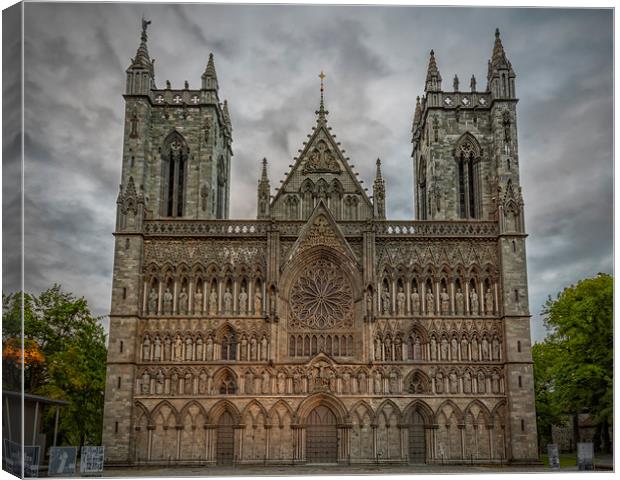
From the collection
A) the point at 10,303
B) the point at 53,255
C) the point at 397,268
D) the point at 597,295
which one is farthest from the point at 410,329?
the point at 10,303

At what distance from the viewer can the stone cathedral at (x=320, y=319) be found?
4025cm

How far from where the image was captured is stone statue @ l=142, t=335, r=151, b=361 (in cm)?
4134

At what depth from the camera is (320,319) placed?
42438 millimetres

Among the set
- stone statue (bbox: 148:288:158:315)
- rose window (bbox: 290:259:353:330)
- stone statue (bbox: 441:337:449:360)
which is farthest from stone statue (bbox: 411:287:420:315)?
stone statue (bbox: 148:288:158:315)

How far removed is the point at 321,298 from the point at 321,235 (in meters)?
3.50

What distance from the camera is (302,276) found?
43.1 meters

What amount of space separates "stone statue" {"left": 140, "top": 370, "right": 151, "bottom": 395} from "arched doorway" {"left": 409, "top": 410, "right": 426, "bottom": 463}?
545 inches

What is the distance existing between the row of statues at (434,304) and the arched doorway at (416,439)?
17.7 feet

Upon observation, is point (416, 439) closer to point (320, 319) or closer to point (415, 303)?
point (415, 303)

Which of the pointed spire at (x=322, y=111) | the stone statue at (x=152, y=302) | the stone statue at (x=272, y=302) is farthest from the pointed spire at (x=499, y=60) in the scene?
the stone statue at (x=152, y=302)

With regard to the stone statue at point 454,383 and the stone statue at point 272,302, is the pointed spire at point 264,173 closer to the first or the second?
the stone statue at point 272,302

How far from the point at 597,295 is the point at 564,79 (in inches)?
519

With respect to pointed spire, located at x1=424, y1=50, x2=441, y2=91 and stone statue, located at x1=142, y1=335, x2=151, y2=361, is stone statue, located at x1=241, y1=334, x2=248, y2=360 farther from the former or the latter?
pointed spire, located at x1=424, y1=50, x2=441, y2=91

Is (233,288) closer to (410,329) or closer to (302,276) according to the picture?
(302,276)
